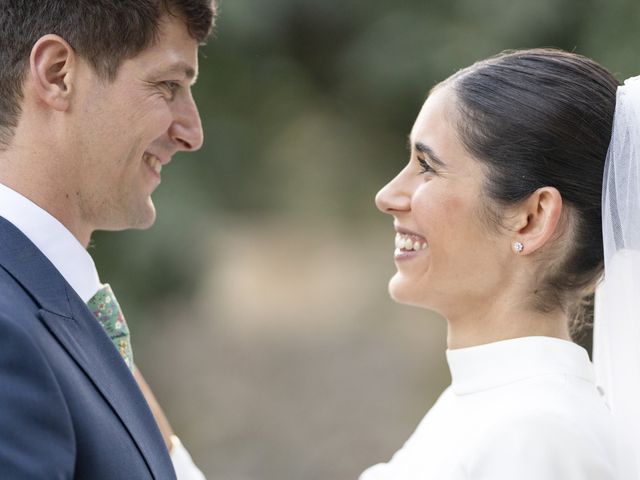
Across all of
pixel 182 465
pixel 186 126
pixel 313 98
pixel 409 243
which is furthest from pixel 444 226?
pixel 313 98

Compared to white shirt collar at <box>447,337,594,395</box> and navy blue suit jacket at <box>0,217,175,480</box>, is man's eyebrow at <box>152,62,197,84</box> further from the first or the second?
white shirt collar at <box>447,337,594,395</box>

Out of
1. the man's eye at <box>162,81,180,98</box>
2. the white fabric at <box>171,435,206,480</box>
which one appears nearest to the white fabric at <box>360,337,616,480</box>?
the white fabric at <box>171,435,206,480</box>

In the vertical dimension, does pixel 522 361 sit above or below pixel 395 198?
below

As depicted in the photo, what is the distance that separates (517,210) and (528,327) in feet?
1.13

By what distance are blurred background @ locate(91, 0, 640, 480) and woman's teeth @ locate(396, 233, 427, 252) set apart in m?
3.43

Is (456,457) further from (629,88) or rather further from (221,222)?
(221,222)

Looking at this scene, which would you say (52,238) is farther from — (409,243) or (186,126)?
(409,243)

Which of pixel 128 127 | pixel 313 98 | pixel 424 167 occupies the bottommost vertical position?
pixel 424 167

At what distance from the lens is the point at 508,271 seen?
9.40 feet

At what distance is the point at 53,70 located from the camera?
8.42 feet

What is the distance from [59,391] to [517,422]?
119cm

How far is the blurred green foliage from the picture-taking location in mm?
6230

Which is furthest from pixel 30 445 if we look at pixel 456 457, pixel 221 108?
pixel 221 108

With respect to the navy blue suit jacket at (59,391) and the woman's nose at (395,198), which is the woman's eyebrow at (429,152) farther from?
the navy blue suit jacket at (59,391)
